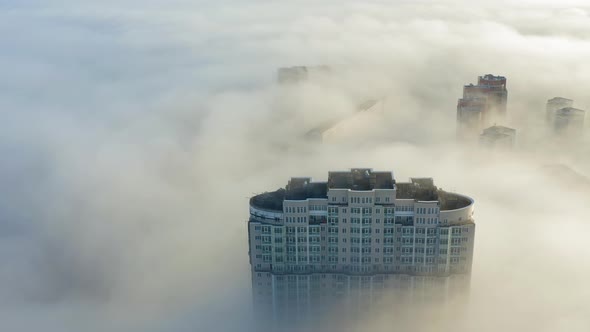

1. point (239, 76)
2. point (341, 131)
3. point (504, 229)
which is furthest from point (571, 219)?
point (239, 76)

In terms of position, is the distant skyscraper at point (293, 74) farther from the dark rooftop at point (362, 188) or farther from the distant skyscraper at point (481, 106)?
the dark rooftop at point (362, 188)

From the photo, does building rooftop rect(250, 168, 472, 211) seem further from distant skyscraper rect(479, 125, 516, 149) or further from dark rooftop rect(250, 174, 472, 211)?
distant skyscraper rect(479, 125, 516, 149)

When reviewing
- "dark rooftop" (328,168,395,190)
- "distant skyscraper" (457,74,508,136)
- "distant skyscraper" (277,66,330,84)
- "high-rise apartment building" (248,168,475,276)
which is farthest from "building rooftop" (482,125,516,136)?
"dark rooftop" (328,168,395,190)

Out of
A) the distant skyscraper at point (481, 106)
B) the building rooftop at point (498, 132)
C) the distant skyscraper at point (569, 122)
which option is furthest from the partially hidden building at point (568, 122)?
the building rooftop at point (498, 132)

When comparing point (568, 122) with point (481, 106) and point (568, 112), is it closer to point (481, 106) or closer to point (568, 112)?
point (568, 112)

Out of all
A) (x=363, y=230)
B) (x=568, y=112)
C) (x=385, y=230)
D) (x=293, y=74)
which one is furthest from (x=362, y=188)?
(x=293, y=74)
